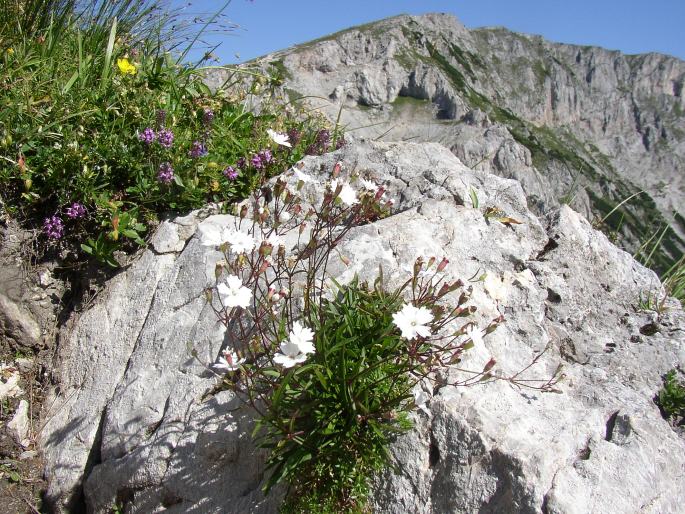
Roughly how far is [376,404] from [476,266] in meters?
1.49

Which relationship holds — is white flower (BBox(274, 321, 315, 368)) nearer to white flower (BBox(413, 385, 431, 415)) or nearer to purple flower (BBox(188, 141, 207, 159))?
white flower (BBox(413, 385, 431, 415))

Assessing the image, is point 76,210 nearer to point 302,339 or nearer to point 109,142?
point 109,142

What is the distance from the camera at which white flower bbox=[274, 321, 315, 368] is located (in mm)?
2354

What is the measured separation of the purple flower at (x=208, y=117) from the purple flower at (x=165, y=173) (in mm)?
690

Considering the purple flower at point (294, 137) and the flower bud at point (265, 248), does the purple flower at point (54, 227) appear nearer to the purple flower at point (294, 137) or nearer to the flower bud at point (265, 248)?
the purple flower at point (294, 137)

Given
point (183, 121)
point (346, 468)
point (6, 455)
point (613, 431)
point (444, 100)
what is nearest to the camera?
point (346, 468)

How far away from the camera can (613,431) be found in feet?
9.30

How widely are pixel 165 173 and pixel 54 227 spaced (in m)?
0.99

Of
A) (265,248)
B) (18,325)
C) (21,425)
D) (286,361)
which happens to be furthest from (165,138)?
(286,361)

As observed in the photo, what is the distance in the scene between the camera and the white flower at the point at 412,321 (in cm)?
225

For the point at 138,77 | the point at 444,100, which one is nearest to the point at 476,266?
the point at 138,77

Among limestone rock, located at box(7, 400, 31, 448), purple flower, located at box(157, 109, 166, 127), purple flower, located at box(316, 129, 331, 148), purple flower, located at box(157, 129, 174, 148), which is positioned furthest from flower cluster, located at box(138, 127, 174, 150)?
limestone rock, located at box(7, 400, 31, 448)

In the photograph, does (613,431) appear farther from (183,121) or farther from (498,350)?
(183,121)

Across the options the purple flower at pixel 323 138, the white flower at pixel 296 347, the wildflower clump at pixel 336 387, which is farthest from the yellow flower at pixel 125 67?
the white flower at pixel 296 347
